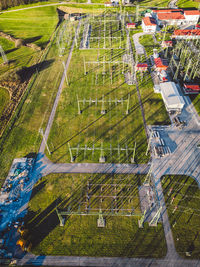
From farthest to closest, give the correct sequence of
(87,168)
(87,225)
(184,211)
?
(87,168), (184,211), (87,225)

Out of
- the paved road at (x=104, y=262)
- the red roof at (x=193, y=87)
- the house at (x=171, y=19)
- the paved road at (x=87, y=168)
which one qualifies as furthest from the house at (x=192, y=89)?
the house at (x=171, y=19)

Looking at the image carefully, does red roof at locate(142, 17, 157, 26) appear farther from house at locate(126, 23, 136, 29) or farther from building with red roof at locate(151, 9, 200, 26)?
house at locate(126, 23, 136, 29)

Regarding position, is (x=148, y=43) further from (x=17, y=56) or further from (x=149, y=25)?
(x=17, y=56)

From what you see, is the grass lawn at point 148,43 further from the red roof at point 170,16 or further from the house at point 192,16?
the house at point 192,16

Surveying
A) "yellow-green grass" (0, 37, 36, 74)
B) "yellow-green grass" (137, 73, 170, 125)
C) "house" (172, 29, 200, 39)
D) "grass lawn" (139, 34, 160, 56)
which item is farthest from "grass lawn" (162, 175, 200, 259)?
"house" (172, 29, 200, 39)

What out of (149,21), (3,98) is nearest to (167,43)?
(149,21)
